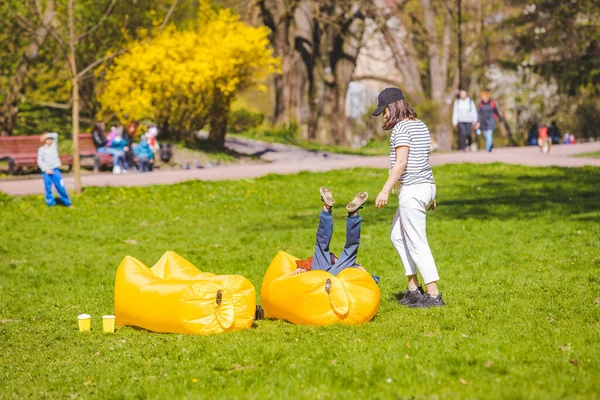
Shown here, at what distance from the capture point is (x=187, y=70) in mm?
26953

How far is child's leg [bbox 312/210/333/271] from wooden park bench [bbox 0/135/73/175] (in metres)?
17.1

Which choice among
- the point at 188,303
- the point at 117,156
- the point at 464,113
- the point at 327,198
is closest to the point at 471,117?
the point at 464,113

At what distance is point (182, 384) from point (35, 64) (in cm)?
2826

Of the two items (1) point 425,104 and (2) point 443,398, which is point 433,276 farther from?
(1) point 425,104

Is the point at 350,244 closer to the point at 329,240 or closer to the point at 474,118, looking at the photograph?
the point at 329,240

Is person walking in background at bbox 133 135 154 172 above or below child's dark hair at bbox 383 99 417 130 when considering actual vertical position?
below

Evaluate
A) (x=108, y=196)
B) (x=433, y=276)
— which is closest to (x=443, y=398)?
(x=433, y=276)

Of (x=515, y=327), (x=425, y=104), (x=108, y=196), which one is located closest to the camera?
(x=515, y=327)

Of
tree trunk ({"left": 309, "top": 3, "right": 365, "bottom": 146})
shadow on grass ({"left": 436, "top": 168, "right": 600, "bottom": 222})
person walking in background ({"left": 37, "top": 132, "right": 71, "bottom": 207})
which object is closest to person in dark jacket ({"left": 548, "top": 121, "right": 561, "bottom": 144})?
tree trunk ({"left": 309, "top": 3, "right": 365, "bottom": 146})

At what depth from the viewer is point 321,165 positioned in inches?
1011

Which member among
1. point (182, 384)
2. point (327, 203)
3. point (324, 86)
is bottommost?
point (182, 384)

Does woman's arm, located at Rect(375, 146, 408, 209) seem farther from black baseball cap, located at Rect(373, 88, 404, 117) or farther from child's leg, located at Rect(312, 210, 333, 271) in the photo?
child's leg, located at Rect(312, 210, 333, 271)

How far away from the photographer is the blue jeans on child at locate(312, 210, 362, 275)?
8.60m

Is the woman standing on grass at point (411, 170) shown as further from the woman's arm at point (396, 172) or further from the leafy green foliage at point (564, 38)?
the leafy green foliage at point (564, 38)
